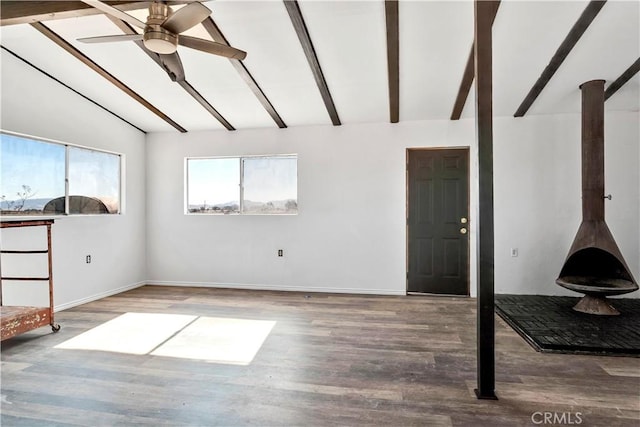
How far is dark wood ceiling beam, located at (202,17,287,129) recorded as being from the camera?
3.06 metres

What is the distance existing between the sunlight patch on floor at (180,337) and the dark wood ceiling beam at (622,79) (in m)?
4.68

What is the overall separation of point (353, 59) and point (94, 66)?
2845 mm

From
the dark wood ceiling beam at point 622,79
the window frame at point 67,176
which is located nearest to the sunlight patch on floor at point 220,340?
the window frame at point 67,176

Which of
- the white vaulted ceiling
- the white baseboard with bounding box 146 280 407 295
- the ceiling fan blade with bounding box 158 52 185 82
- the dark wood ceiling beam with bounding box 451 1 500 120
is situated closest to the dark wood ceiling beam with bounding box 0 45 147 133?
the white vaulted ceiling

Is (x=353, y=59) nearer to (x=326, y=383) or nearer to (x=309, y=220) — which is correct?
(x=309, y=220)

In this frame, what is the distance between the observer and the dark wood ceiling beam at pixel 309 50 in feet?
9.32

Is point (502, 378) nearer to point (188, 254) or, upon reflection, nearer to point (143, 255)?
→ point (188, 254)

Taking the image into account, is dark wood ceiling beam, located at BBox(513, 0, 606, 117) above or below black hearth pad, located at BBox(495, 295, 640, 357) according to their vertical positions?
above

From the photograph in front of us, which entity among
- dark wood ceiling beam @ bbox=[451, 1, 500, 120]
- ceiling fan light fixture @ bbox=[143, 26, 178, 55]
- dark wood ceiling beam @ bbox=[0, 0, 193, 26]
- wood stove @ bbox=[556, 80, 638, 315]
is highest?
dark wood ceiling beam @ bbox=[0, 0, 193, 26]

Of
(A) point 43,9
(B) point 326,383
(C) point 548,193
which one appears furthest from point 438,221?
(A) point 43,9

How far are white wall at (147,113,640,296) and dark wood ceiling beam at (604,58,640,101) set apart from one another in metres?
0.57

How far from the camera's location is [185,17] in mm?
2154

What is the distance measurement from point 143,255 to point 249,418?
4.39 m

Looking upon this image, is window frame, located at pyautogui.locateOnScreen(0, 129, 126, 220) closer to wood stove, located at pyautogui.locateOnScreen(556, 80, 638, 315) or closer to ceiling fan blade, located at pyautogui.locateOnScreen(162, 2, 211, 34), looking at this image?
ceiling fan blade, located at pyautogui.locateOnScreen(162, 2, 211, 34)
